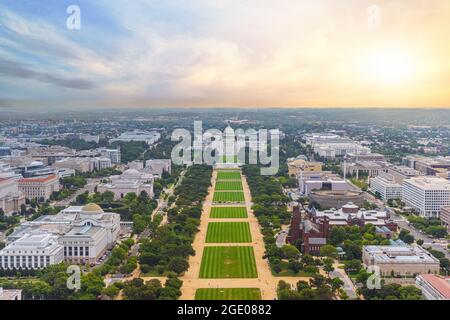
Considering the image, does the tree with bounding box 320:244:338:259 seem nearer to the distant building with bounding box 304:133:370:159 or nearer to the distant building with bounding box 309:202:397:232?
the distant building with bounding box 309:202:397:232

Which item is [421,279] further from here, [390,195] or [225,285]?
[390,195]

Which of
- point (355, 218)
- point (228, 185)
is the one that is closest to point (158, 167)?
point (228, 185)

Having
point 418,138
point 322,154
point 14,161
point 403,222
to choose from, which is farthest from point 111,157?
point 418,138

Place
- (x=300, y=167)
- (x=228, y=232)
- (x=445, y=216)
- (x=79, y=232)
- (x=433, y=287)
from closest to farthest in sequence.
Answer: (x=433, y=287) → (x=79, y=232) → (x=228, y=232) → (x=445, y=216) → (x=300, y=167)

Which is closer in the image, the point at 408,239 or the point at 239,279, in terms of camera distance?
the point at 239,279

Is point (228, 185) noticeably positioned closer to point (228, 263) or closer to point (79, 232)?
point (79, 232)

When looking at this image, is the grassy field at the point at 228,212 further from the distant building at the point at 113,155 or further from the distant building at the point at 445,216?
the distant building at the point at 113,155
